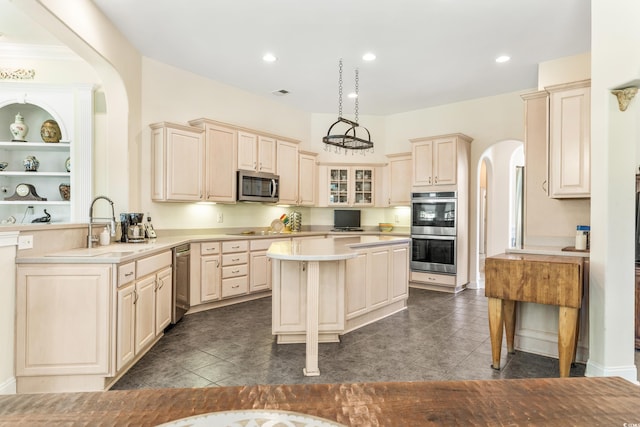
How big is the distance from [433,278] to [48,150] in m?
5.53

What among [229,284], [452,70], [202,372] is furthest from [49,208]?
[452,70]

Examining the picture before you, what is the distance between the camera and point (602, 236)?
2.55m

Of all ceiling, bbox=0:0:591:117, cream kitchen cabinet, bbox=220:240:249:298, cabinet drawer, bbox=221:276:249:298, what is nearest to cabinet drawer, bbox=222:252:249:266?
cream kitchen cabinet, bbox=220:240:249:298

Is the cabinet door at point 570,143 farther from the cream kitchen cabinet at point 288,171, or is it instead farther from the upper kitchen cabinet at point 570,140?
the cream kitchen cabinet at point 288,171

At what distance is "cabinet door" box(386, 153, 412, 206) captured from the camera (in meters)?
6.23

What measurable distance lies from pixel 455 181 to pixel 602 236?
2.94m

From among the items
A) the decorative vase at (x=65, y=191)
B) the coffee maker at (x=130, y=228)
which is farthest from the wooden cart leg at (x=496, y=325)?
the decorative vase at (x=65, y=191)

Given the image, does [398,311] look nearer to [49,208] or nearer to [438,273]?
[438,273]

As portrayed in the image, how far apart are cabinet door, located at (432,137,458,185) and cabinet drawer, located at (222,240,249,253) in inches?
124

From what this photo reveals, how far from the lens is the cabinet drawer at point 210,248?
14.1ft

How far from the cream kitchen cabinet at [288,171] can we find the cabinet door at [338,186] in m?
0.75

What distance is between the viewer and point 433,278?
565 centimetres

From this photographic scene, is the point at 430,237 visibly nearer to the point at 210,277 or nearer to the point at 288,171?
the point at 288,171

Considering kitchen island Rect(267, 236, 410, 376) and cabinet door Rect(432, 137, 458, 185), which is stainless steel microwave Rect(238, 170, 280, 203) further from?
cabinet door Rect(432, 137, 458, 185)
